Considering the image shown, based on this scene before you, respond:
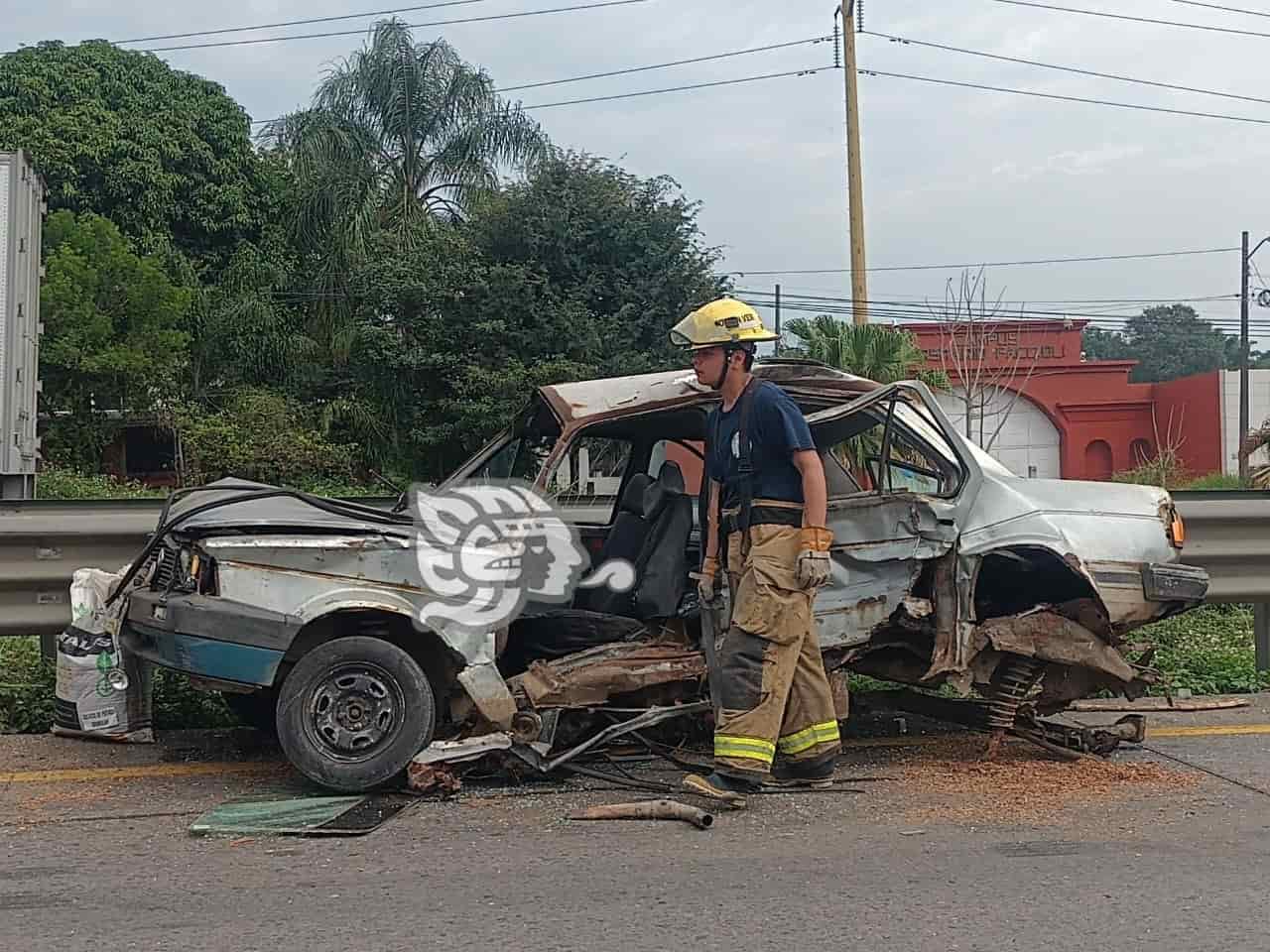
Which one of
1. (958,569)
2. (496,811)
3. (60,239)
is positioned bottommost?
(496,811)

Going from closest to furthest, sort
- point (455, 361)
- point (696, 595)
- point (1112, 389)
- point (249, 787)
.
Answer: point (249, 787), point (696, 595), point (455, 361), point (1112, 389)

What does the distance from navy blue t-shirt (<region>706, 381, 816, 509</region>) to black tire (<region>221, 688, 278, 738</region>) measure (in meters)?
2.43

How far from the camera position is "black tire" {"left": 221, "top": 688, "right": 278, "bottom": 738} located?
6207 mm

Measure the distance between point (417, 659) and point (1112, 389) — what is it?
105 feet

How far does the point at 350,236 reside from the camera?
29.4 metres

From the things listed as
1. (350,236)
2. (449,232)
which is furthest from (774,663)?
(350,236)

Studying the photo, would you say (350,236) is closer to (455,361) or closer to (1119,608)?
(455,361)

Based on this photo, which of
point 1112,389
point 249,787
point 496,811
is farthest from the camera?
point 1112,389

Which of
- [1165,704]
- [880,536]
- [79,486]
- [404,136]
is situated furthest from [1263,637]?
[404,136]

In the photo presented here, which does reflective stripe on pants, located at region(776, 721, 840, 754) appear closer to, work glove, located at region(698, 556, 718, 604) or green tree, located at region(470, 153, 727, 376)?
work glove, located at region(698, 556, 718, 604)

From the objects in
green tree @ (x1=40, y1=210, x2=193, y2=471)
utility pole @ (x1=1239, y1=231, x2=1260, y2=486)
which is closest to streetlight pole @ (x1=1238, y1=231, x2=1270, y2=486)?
utility pole @ (x1=1239, y1=231, x2=1260, y2=486)

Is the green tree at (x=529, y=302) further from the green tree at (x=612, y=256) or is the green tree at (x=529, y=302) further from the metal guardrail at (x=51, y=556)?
the metal guardrail at (x=51, y=556)

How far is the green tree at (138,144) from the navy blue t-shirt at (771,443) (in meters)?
25.8

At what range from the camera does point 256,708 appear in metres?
6.25
